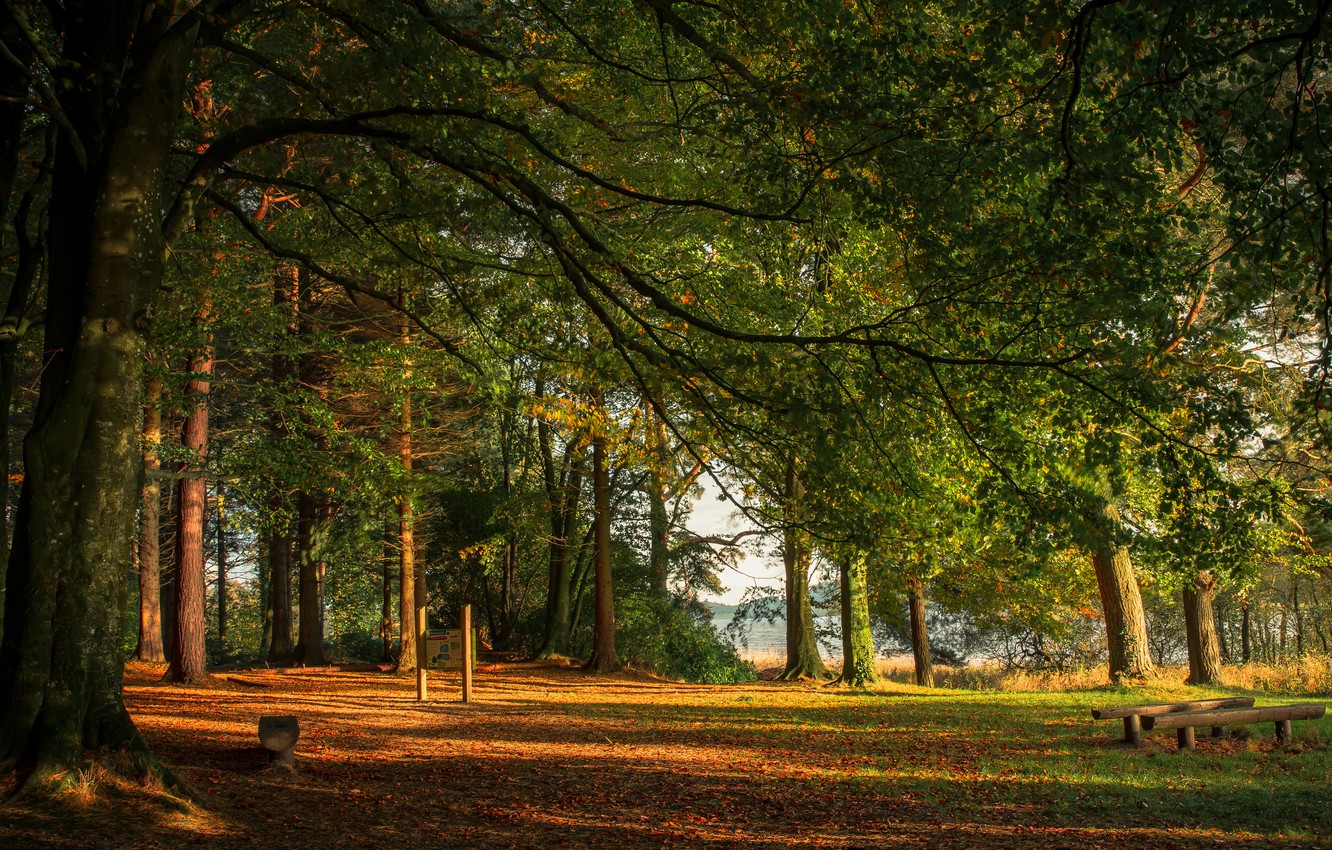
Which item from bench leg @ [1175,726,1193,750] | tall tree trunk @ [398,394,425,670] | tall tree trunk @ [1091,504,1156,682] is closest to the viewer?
bench leg @ [1175,726,1193,750]

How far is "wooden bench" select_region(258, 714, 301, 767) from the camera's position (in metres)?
7.92

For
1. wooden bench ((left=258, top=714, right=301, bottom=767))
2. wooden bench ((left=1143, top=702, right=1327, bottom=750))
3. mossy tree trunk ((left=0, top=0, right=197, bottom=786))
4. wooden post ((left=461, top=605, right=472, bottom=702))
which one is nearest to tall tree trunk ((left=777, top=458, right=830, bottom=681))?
wooden post ((left=461, top=605, right=472, bottom=702))

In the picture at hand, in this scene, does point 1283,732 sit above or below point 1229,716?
below

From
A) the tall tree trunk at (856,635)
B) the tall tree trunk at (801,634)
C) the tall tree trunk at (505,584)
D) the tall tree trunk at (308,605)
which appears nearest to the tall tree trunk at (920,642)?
the tall tree trunk at (801,634)

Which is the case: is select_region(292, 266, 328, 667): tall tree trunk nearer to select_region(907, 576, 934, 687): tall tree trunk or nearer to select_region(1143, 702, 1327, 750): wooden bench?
select_region(907, 576, 934, 687): tall tree trunk

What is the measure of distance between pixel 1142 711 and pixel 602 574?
12.0m

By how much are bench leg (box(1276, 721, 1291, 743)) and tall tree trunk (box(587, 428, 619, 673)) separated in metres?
12.5

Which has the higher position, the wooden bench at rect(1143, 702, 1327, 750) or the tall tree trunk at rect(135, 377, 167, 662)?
the tall tree trunk at rect(135, 377, 167, 662)

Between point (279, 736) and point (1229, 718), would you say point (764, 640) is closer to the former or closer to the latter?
point (1229, 718)

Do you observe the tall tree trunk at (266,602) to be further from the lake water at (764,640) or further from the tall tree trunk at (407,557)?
the lake water at (764,640)

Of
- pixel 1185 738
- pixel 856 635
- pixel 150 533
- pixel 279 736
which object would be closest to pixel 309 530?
pixel 150 533

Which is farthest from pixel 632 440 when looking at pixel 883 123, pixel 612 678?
pixel 883 123

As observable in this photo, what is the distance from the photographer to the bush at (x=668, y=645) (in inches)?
928

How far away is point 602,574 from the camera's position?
66.0ft
